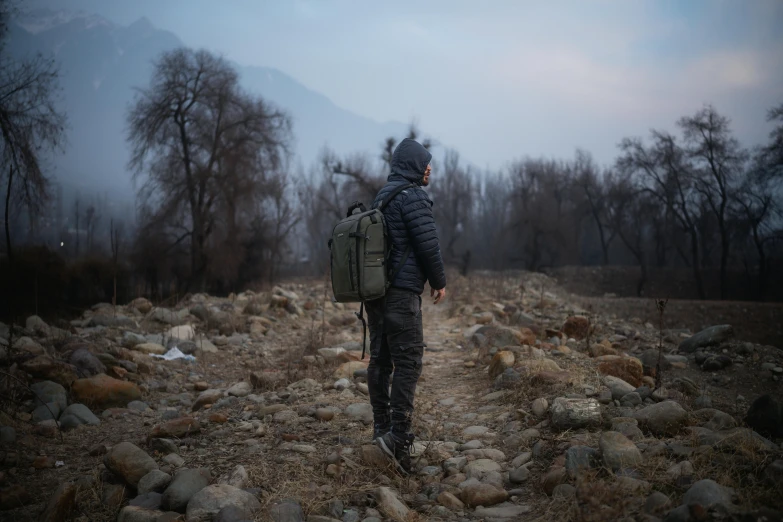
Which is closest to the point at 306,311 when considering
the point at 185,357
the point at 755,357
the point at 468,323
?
the point at 468,323

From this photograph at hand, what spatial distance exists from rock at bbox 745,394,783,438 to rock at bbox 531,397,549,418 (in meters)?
1.36

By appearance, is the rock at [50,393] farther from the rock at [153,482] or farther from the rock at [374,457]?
the rock at [374,457]

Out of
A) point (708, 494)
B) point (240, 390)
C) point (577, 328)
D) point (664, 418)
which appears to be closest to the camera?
point (708, 494)

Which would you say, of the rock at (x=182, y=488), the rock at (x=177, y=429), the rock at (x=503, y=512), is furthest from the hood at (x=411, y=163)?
the rock at (x=177, y=429)

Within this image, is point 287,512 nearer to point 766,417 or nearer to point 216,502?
point 216,502

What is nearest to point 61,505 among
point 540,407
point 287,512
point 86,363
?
point 287,512

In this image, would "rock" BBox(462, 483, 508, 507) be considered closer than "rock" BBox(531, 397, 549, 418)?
Yes

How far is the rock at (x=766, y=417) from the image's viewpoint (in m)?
3.36

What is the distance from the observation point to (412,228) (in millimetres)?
3273

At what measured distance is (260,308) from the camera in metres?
10.8

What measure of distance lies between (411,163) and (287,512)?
7.34 ft

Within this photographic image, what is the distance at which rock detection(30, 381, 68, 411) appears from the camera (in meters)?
4.71

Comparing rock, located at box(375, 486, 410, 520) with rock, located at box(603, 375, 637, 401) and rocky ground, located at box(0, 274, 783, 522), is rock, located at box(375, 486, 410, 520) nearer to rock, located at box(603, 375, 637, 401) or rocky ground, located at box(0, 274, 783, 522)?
rocky ground, located at box(0, 274, 783, 522)

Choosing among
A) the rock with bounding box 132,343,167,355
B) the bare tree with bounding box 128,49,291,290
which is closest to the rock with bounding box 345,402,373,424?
the rock with bounding box 132,343,167,355
